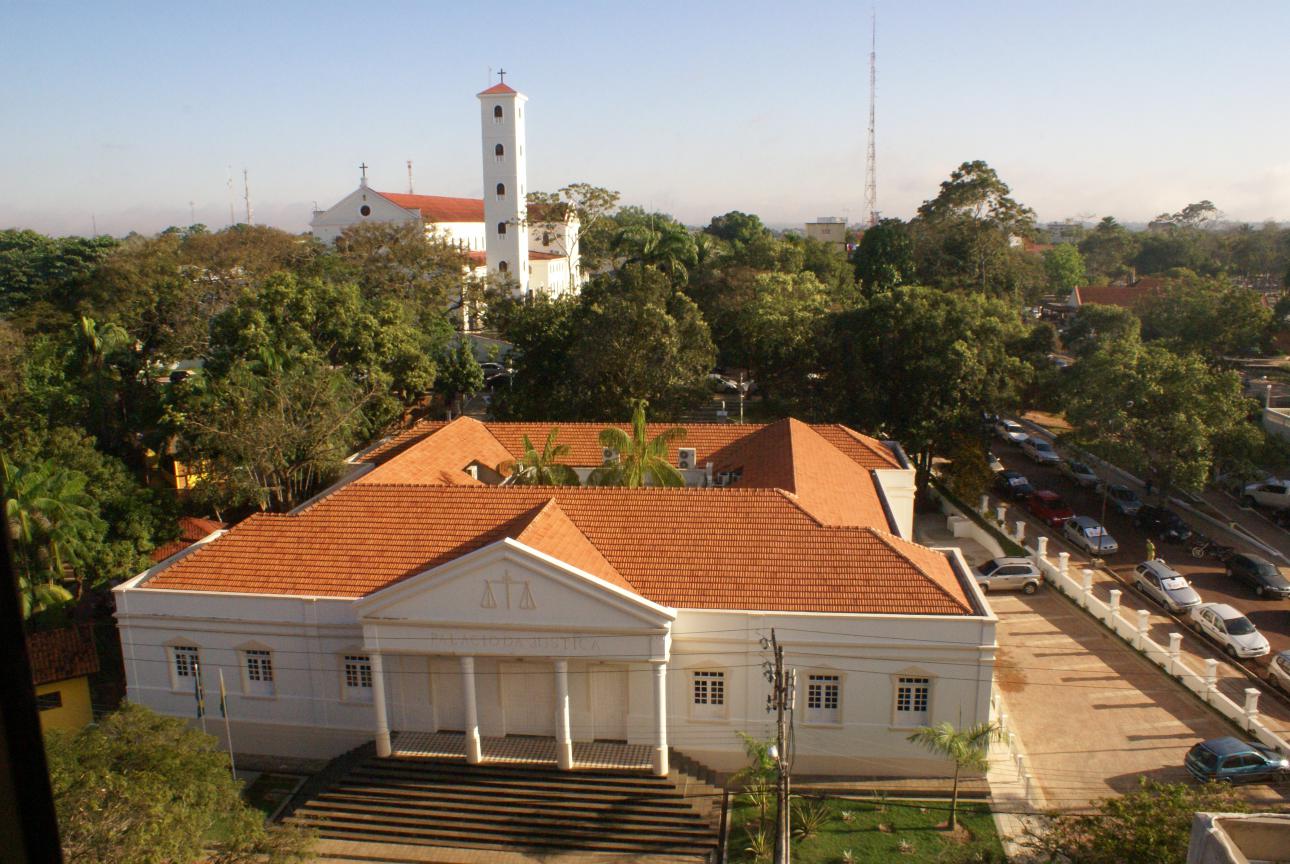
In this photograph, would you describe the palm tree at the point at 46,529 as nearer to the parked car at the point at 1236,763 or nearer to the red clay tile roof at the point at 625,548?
the red clay tile roof at the point at 625,548

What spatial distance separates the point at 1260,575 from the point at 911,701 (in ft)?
55.2

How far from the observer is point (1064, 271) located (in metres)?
88.2

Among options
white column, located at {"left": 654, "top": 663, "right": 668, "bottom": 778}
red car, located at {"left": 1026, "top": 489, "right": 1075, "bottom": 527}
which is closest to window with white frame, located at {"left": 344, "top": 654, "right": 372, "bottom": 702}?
white column, located at {"left": 654, "top": 663, "right": 668, "bottom": 778}

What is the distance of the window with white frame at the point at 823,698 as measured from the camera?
1988cm

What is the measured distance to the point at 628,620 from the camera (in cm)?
1916

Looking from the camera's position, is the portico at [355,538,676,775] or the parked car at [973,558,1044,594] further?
the parked car at [973,558,1044,594]

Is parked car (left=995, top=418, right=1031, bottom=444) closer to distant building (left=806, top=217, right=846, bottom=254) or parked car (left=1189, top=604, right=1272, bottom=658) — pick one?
parked car (left=1189, top=604, right=1272, bottom=658)

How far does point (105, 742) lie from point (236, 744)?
737cm

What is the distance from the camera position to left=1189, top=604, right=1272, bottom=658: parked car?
25141 millimetres

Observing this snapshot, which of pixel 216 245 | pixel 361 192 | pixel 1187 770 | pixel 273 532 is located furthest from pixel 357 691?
pixel 361 192

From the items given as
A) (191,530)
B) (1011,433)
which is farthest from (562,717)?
(1011,433)

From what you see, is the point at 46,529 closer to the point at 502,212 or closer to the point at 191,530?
the point at 191,530

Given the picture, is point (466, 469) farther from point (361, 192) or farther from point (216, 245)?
point (361, 192)

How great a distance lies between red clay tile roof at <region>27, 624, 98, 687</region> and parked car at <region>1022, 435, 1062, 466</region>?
3820cm
